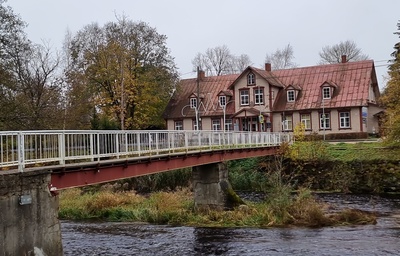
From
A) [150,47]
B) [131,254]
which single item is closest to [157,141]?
[131,254]

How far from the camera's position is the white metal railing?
469 inches

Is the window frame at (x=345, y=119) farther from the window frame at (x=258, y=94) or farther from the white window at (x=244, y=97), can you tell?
the white window at (x=244, y=97)

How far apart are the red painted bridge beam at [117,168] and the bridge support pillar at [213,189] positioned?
851mm

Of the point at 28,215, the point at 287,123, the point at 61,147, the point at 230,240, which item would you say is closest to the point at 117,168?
the point at 61,147

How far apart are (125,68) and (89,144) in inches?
1282

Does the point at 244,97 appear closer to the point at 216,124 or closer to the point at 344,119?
the point at 216,124

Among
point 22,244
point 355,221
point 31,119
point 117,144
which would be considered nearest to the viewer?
point 22,244

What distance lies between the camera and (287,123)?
50.8 m

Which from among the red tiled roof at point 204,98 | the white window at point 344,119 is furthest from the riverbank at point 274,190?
the red tiled roof at point 204,98

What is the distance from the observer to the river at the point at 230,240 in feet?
53.6

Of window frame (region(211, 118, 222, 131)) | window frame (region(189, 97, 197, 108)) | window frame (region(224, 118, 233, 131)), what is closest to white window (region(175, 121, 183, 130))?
window frame (region(189, 97, 197, 108))

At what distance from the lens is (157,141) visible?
18984 millimetres

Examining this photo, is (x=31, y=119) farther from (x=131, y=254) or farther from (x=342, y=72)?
(x=342, y=72)

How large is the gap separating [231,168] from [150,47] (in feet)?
60.3
